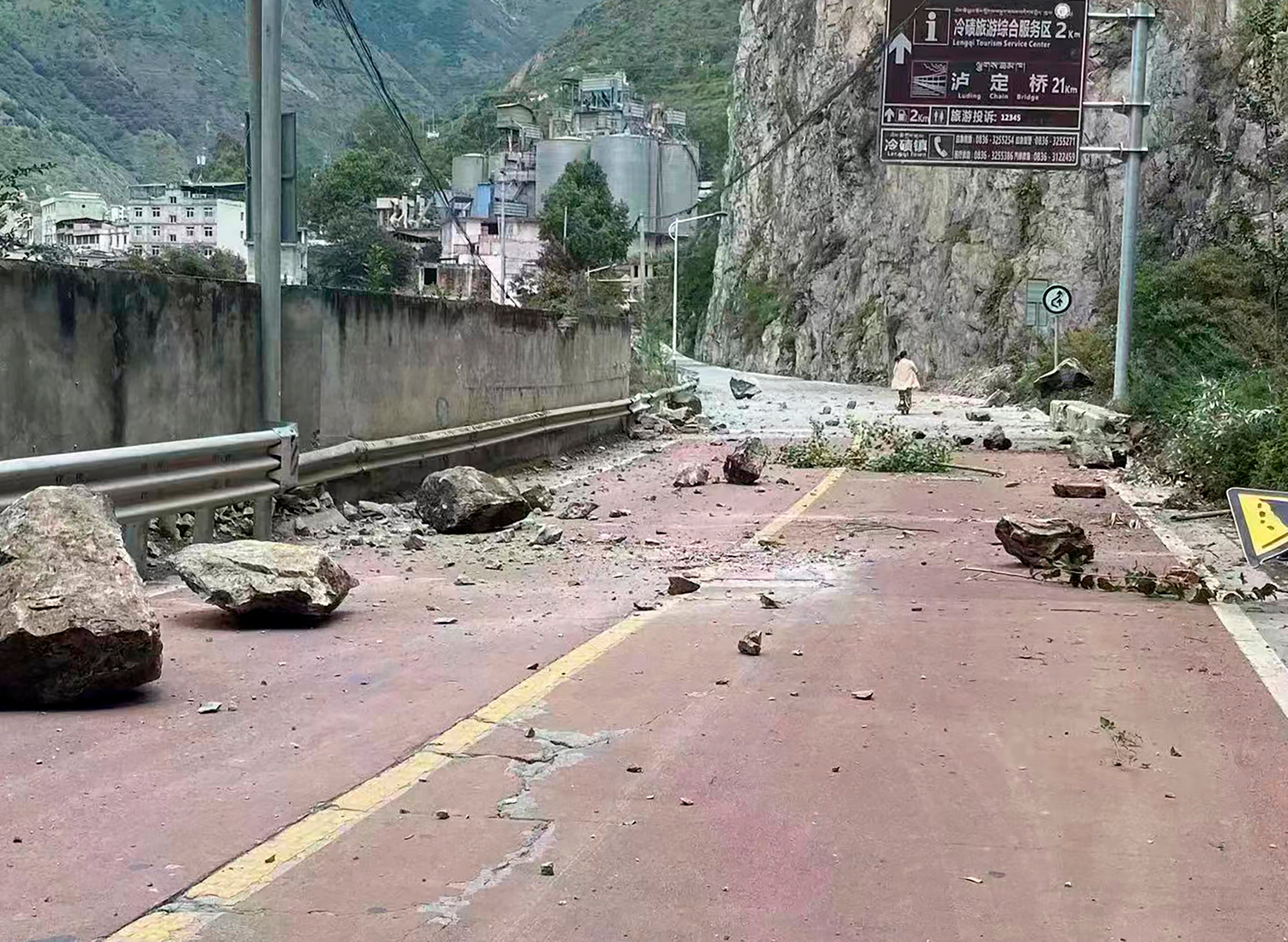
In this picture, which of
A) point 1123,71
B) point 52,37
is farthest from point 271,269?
point 52,37

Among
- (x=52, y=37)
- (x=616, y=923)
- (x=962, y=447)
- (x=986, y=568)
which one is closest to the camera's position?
(x=616, y=923)

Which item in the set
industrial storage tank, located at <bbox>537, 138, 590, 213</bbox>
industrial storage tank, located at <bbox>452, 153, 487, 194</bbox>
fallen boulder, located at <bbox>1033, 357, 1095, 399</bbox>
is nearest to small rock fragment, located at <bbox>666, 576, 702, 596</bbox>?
fallen boulder, located at <bbox>1033, 357, 1095, 399</bbox>

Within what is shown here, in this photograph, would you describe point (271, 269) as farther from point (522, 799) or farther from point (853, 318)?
point (853, 318)

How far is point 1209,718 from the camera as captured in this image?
5.88m

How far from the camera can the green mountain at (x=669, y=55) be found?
141000 millimetres

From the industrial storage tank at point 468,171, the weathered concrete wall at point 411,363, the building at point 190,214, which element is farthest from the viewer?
the industrial storage tank at point 468,171

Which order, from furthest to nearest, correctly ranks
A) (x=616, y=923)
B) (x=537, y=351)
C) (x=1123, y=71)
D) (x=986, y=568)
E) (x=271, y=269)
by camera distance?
(x=1123, y=71), (x=537, y=351), (x=271, y=269), (x=986, y=568), (x=616, y=923)

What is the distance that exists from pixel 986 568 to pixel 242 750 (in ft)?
19.7

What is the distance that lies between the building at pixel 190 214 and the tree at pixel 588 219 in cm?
1866

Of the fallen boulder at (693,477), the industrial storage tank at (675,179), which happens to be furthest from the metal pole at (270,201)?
the industrial storage tank at (675,179)

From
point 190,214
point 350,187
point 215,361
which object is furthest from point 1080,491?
point 350,187

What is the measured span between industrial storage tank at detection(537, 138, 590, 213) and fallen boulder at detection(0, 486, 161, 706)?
107111mm

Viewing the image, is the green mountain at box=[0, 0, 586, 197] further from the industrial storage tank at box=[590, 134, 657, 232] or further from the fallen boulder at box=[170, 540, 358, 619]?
the fallen boulder at box=[170, 540, 358, 619]

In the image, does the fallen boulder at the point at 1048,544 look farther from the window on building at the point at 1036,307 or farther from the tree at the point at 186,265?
the window on building at the point at 1036,307
